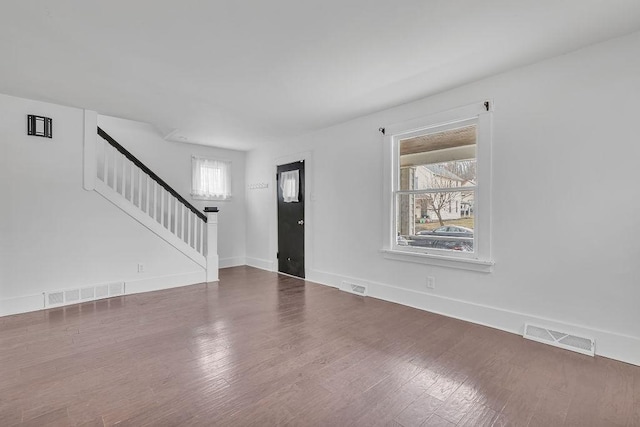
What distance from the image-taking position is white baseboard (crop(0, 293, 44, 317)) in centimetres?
352

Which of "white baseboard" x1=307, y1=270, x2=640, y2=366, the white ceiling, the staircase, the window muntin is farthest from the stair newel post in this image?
the window muntin

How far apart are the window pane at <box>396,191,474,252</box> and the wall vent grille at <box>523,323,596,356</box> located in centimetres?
93

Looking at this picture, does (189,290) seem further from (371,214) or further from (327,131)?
(327,131)

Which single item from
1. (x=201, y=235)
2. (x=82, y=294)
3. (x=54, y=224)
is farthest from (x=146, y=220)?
(x=82, y=294)

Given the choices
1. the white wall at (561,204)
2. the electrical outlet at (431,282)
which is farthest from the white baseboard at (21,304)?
the electrical outlet at (431,282)

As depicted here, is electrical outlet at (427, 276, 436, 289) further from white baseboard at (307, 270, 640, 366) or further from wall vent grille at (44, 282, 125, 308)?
wall vent grille at (44, 282, 125, 308)

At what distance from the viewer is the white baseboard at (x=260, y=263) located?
6.15 m

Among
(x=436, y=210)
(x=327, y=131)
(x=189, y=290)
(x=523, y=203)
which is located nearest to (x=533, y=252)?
(x=523, y=203)

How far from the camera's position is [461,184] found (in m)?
3.46

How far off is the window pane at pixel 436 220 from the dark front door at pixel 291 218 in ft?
6.48

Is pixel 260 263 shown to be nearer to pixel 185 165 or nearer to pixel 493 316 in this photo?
pixel 185 165

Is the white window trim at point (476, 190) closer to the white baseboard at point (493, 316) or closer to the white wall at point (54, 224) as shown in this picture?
the white baseboard at point (493, 316)

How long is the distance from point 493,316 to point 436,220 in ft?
3.93

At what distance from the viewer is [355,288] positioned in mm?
4461
